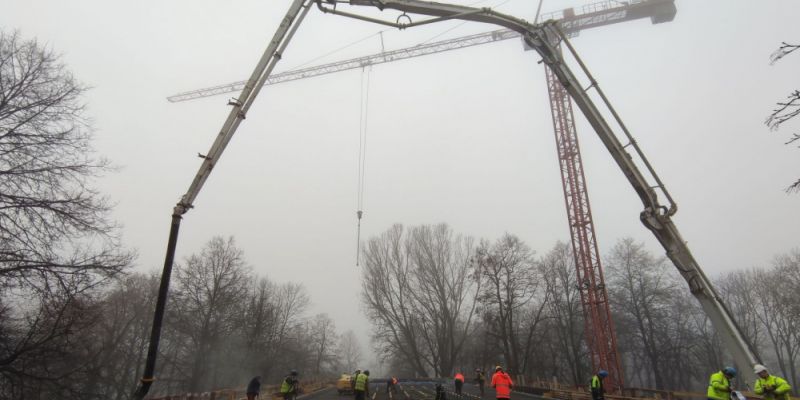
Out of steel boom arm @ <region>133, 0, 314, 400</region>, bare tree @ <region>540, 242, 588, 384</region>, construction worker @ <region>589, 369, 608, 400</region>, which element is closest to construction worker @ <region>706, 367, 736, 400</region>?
construction worker @ <region>589, 369, 608, 400</region>

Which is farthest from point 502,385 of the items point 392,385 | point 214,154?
point 392,385

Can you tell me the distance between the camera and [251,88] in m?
8.43

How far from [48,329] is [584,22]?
2104 inches

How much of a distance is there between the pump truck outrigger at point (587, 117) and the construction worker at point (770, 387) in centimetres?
37

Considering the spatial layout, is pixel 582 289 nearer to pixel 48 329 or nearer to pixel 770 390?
pixel 770 390

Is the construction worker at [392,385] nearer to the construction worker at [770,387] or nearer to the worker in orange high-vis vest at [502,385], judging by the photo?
the worker in orange high-vis vest at [502,385]

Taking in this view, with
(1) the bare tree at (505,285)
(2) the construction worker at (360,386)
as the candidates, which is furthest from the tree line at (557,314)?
(2) the construction worker at (360,386)

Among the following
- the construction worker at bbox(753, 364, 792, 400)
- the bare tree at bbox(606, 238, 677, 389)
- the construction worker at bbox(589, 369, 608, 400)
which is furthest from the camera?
the bare tree at bbox(606, 238, 677, 389)

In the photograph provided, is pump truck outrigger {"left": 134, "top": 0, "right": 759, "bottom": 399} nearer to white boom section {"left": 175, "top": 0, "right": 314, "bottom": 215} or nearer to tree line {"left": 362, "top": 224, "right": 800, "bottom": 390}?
white boom section {"left": 175, "top": 0, "right": 314, "bottom": 215}

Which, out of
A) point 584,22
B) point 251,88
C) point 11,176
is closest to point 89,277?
point 11,176

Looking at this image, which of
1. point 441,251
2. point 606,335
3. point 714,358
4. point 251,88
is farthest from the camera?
point 441,251

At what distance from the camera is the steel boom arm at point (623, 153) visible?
7559mm

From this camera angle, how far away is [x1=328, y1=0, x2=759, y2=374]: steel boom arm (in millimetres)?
7559

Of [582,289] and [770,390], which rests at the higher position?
[582,289]
